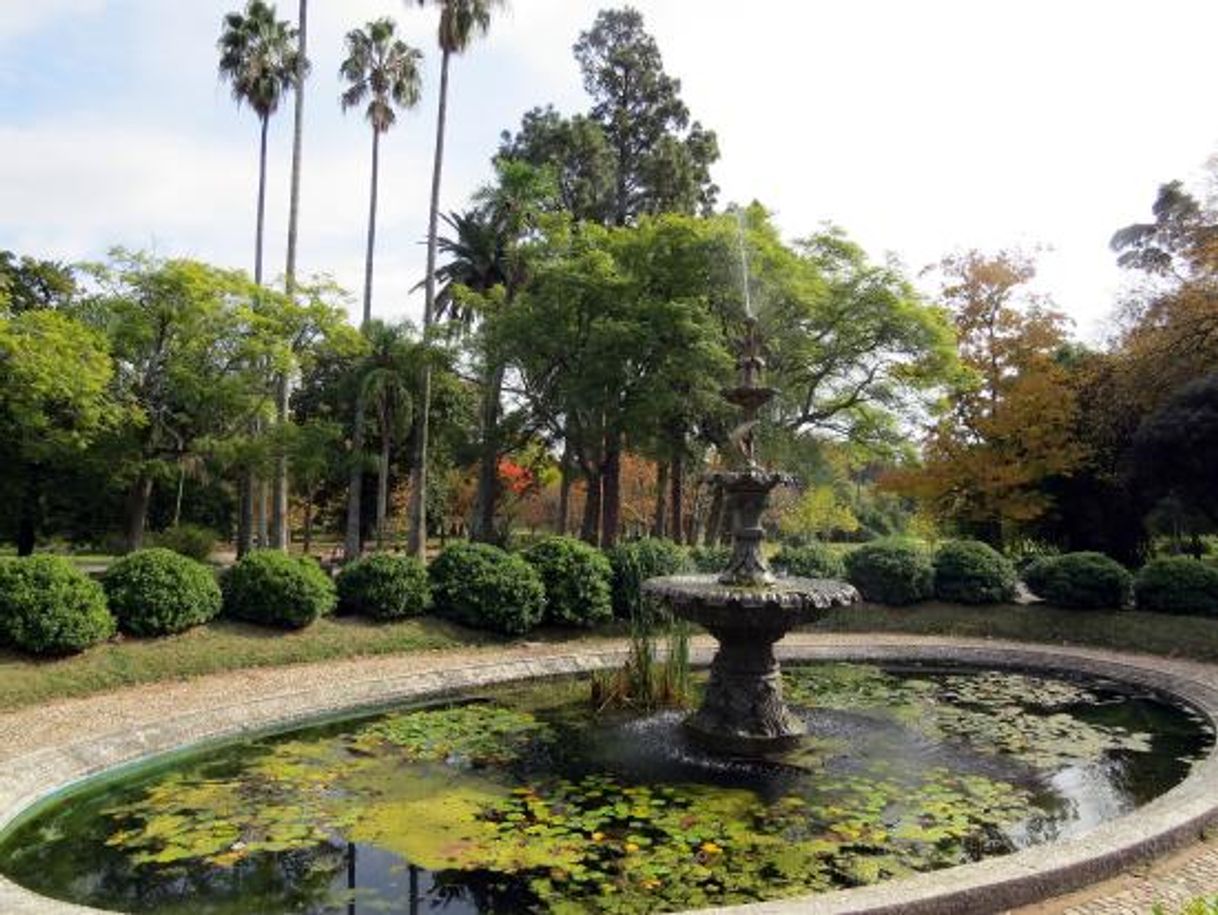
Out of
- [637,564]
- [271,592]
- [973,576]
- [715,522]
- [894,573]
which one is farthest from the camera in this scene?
[715,522]

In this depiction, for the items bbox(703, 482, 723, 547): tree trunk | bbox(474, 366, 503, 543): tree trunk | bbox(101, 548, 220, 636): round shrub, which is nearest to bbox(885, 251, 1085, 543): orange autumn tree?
bbox(703, 482, 723, 547): tree trunk

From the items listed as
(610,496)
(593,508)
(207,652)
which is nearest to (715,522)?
(610,496)

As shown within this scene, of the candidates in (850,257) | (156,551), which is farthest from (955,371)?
(156,551)

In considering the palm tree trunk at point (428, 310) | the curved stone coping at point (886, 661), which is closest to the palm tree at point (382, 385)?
the palm tree trunk at point (428, 310)

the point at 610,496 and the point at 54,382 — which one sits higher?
the point at 54,382

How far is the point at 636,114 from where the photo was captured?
3500 cm

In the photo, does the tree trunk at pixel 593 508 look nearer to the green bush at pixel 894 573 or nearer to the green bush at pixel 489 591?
the green bush at pixel 894 573

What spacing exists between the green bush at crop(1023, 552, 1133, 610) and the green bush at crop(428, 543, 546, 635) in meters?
10.0

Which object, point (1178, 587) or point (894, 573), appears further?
point (894, 573)

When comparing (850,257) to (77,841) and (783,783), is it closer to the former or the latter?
(783,783)

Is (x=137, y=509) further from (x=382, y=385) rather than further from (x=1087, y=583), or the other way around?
(x=1087, y=583)

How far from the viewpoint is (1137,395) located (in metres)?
22.9

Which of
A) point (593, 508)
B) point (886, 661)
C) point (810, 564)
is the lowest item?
point (886, 661)

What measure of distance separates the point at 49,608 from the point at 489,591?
6.53m
